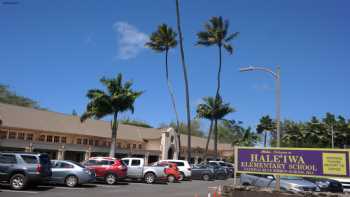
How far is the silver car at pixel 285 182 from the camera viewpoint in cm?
1691

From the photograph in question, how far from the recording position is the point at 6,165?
16.9 meters

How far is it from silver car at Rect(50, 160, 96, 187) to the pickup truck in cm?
564

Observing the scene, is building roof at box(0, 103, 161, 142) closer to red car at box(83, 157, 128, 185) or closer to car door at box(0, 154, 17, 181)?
red car at box(83, 157, 128, 185)

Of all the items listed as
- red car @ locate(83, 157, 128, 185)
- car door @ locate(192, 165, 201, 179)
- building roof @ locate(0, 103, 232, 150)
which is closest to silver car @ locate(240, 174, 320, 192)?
red car @ locate(83, 157, 128, 185)

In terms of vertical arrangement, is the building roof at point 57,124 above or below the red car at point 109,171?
above

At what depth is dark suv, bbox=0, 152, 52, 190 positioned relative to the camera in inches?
658

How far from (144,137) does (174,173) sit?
26.0 metres

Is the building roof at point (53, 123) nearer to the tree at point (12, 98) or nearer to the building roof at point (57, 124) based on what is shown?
the building roof at point (57, 124)

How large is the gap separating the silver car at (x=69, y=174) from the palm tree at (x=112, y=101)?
48.5ft

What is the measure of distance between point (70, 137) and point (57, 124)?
206 cm

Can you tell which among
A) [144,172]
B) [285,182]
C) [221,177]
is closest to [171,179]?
[144,172]

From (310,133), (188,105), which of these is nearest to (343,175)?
(188,105)

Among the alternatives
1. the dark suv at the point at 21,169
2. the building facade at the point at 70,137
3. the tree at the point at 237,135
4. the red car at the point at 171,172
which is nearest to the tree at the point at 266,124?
the tree at the point at 237,135

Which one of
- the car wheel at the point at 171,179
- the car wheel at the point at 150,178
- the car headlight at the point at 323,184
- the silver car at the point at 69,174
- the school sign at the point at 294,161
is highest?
the school sign at the point at 294,161
